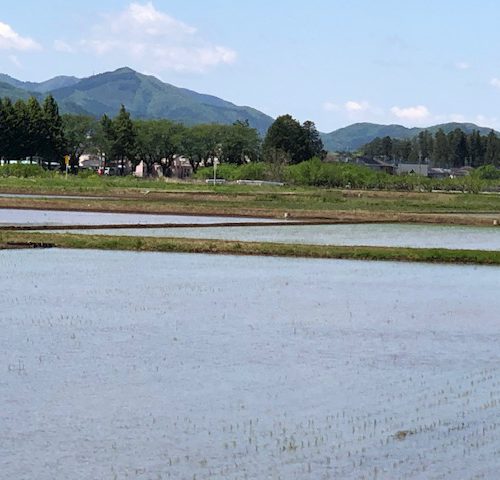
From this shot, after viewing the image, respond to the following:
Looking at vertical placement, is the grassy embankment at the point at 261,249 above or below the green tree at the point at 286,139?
below

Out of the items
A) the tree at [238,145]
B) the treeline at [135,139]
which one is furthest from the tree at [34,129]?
the tree at [238,145]

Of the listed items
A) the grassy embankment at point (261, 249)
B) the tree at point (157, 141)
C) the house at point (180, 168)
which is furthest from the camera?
the house at point (180, 168)

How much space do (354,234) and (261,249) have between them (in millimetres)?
8885

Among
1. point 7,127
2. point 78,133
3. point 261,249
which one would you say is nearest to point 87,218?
point 261,249

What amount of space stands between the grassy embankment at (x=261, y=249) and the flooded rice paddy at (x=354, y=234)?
2794mm

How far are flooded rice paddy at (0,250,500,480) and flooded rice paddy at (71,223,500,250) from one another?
35.4 feet

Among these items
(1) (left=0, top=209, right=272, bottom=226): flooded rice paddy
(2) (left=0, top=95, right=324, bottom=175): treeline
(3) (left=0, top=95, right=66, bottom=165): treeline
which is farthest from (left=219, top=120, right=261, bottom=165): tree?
(1) (left=0, top=209, right=272, bottom=226): flooded rice paddy

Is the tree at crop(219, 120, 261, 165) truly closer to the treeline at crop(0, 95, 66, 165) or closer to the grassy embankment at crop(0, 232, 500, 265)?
the treeline at crop(0, 95, 66, 165)

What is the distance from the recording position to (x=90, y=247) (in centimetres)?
2892

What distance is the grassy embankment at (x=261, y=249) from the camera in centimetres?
2828

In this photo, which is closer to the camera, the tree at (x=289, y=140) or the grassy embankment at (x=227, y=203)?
the grassy embankment at (x=227, y=203)

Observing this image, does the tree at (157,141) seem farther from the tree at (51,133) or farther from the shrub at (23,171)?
the shrub at (23,171)

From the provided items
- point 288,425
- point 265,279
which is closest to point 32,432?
point 288,425

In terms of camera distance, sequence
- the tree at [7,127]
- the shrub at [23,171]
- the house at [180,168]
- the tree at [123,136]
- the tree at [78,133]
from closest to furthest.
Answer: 1. the shrub at [23,171]
2. the tree at [7,127]
3. the tree at [123,136]
4. the tree at [78,133]
5. the house at [180,168]
